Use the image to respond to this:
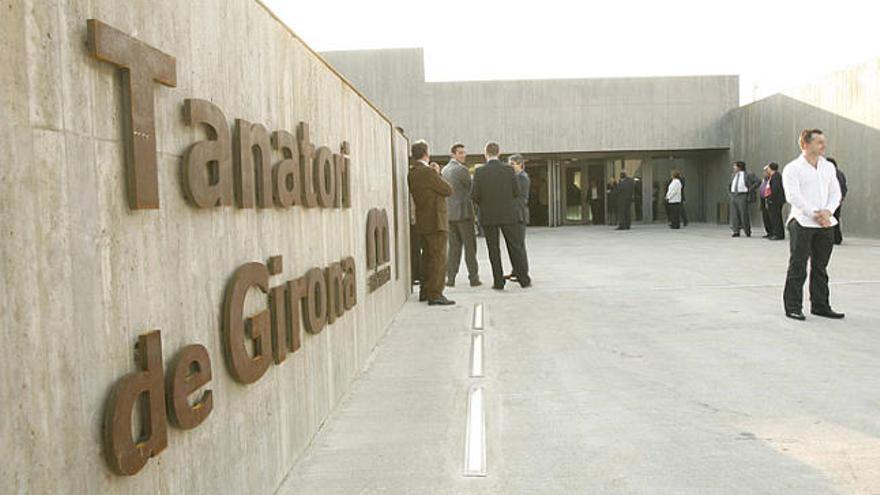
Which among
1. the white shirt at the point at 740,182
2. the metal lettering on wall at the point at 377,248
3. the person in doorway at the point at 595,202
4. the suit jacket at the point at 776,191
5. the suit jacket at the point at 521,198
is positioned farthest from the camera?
the person in doorway at the point at 595,202

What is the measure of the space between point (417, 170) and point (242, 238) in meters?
5.49

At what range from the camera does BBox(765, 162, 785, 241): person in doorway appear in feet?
52.7

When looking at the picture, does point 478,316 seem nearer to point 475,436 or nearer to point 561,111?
point 475,436

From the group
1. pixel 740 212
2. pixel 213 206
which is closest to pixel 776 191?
pixel 740 212

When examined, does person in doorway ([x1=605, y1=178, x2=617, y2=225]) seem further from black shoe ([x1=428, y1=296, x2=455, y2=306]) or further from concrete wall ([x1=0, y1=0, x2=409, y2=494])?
concrete wall ([x1=0, y1=0, x2=409, y2=494])

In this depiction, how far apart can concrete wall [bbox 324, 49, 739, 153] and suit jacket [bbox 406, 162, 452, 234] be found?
1615 cm

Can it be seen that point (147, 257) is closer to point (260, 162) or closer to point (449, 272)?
point (260, 162)

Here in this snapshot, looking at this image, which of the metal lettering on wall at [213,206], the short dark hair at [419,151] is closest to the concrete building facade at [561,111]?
the short dark hair at [419,151]

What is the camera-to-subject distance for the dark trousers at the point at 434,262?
8180 mm

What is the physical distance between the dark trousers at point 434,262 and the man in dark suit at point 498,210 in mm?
1430

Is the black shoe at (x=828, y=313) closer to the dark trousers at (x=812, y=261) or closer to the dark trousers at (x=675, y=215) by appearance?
the dark trousers at (x=812, y=261)

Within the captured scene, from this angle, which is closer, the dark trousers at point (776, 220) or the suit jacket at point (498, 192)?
the suit jacket at point (498, 192)

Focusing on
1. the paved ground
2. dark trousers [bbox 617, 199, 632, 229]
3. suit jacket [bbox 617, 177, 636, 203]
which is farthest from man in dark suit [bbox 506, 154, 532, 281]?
dark trousers [bbox 617, 199, 632, 229]

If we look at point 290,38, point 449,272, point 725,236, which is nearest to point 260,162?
point 290,38
